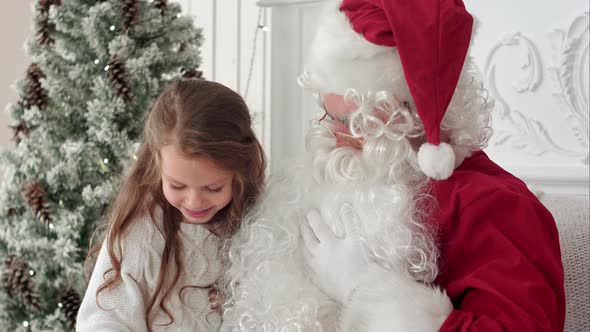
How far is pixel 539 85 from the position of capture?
2.36 meters

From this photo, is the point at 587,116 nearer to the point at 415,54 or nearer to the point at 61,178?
the point at 415,54

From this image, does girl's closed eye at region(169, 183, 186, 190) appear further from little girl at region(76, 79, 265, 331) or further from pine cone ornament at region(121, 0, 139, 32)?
pine cone ornament at region(121, 0, 139, 32)

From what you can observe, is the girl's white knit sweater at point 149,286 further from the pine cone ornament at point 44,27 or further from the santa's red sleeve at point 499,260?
the pine cone ornament at point 44,27

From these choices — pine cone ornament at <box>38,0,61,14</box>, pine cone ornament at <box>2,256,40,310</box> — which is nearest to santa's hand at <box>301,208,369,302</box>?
pine cone ornament at <box>2,256,40,310</box>

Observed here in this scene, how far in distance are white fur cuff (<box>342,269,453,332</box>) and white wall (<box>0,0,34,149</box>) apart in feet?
8.39

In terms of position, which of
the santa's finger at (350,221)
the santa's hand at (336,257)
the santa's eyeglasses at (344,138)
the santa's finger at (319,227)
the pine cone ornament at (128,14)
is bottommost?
the santa's hand at (336,257)

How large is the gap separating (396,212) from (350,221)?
0.35 feet

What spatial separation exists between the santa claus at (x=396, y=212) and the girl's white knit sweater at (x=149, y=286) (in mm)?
75

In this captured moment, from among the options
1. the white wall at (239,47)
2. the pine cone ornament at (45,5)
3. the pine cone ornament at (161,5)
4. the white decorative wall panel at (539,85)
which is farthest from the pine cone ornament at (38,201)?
the white wall at (239,47)

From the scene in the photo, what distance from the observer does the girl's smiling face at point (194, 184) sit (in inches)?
59.6

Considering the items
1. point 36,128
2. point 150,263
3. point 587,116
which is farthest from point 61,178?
point 587,116

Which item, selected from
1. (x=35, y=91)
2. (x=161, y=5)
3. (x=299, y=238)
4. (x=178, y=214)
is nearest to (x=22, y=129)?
(x=35, y=91)

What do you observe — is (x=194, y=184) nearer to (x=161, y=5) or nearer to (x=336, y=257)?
(x=336, y=257)

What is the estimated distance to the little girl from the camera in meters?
1.54
